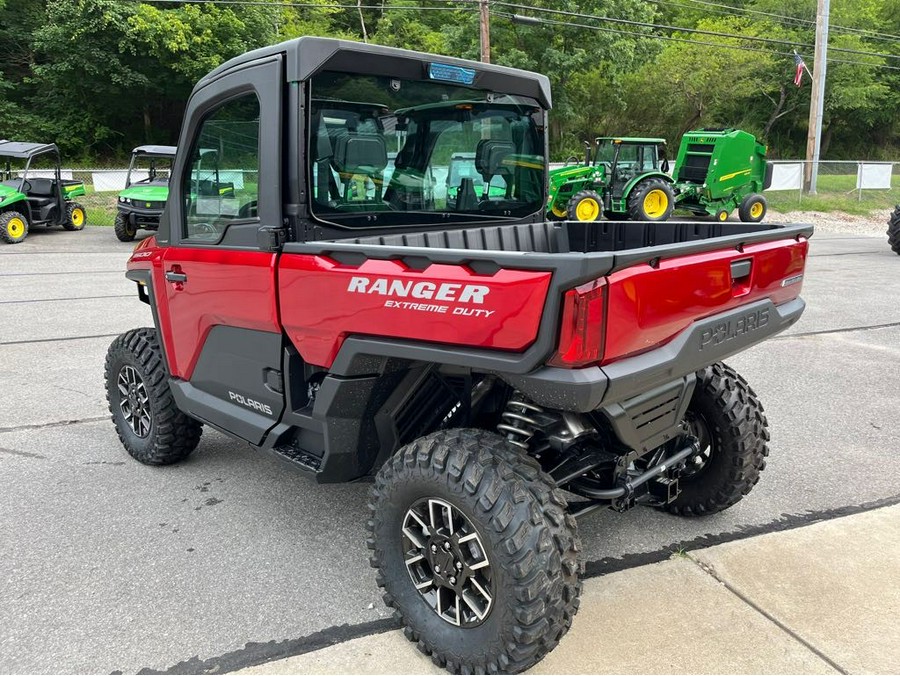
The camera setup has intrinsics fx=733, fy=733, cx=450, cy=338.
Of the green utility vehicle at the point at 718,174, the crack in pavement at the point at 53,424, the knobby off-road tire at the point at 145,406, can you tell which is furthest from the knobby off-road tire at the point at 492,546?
the green utility vehicle at the point at 718,174

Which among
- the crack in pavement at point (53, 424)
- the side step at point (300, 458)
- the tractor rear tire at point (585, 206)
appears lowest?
the crack in pavement at point (53, 424)

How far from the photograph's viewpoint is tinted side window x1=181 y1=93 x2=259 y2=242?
10.4 feet

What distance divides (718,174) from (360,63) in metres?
17.6

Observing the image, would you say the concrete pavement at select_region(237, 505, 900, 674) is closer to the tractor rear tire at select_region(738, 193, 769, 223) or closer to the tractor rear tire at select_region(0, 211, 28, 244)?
the tractor rear tire at select_region(0, 211, 28, 244)

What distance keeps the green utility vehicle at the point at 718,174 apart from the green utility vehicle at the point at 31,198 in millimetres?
15258

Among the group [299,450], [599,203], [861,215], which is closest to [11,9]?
[599,203]

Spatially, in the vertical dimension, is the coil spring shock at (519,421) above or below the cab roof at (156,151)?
below

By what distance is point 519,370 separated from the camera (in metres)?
2.28

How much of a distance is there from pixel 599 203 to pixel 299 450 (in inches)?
581

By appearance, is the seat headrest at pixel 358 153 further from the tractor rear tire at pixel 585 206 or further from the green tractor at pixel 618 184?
the green tractor at pixel 618 184

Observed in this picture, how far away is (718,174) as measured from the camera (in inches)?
739

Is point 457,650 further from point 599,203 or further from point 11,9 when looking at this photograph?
point 11,9

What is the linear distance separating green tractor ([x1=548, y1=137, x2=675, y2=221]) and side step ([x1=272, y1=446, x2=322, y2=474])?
1421cm

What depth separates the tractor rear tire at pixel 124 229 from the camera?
54.0 feet
